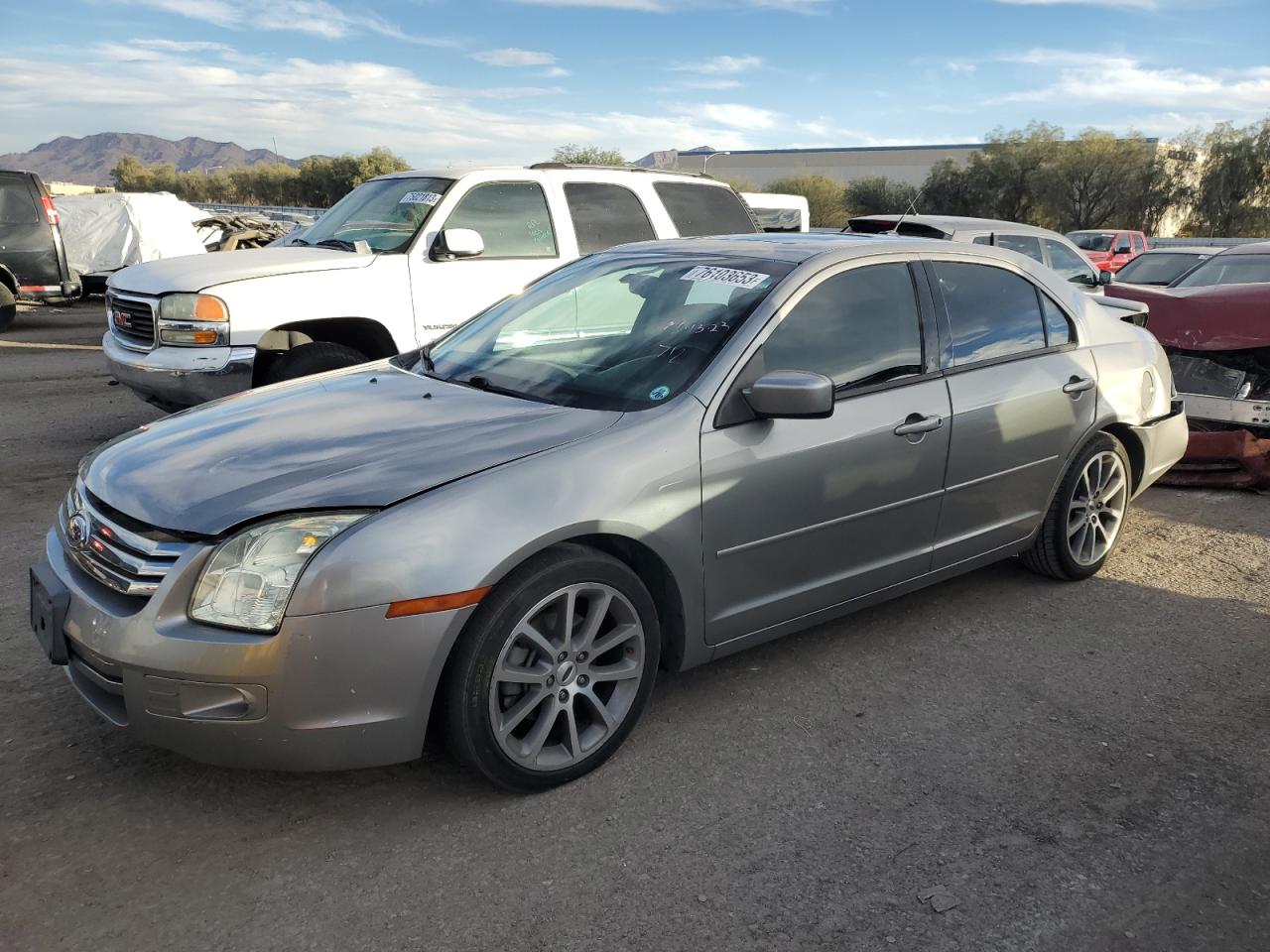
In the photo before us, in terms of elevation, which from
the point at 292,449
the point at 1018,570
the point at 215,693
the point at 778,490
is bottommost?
the point at 1018,570

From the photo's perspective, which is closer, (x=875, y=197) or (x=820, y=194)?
(x=875, y=197)

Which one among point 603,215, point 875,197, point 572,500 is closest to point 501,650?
point 572,500

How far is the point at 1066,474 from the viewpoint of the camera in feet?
15.2

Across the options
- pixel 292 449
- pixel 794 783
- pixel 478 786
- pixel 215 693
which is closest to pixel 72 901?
pixel 215 693

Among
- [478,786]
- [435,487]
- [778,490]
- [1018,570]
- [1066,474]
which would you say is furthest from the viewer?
[1018,570]

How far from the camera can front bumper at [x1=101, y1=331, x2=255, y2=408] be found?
20.0 feet

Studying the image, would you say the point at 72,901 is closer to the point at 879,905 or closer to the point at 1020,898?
the point at 879,905

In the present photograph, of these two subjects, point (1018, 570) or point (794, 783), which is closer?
point (794, 783)

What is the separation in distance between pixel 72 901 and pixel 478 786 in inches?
42.8

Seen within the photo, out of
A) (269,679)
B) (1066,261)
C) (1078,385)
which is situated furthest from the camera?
(1066,261)

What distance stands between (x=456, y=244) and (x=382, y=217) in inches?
33.2

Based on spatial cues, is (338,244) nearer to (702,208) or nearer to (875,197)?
(702,208)

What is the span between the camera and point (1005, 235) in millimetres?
11008

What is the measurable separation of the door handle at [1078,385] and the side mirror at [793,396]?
1716mm
